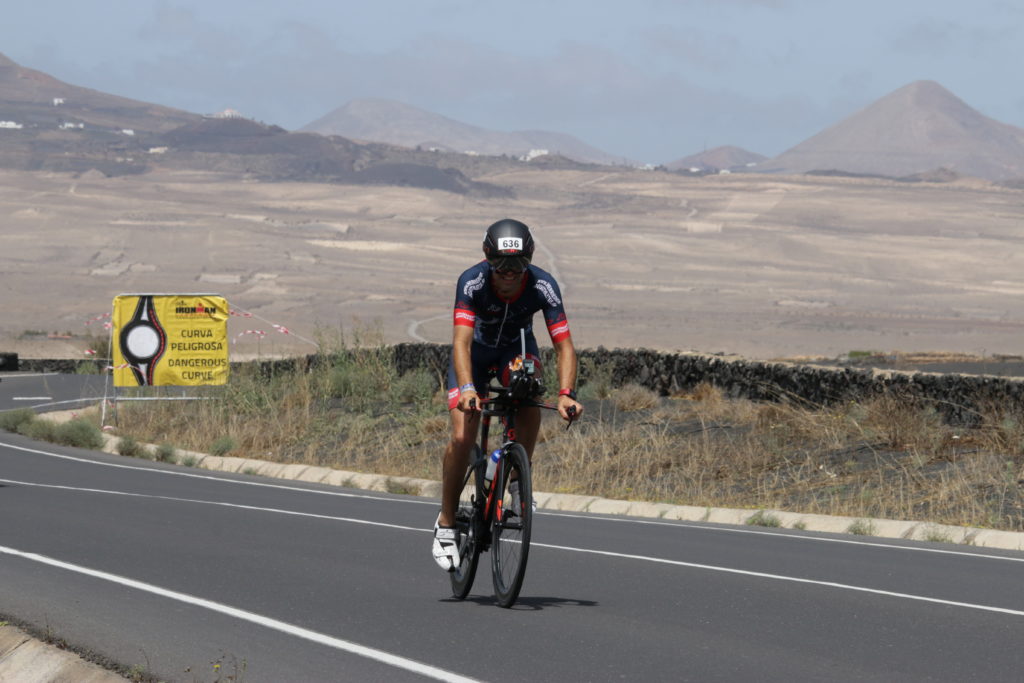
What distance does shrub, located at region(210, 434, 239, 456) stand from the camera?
72.6 feet

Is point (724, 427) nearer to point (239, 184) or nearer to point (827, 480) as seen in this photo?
point (827, 480)

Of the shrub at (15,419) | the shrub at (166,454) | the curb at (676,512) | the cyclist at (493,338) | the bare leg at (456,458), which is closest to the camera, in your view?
the cyclist at (493,338)

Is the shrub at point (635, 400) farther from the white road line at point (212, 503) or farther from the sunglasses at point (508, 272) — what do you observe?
the sunglasses at point (508, 272)

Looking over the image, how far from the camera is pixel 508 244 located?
796cm

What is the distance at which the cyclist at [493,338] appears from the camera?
8023 millimetres

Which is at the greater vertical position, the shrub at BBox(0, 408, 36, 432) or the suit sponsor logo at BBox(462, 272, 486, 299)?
the suit sponsor logo at BBox(462, 272, 486, 299)

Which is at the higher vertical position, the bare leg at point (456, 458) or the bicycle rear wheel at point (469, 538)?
the bare leg at point (456, 458)

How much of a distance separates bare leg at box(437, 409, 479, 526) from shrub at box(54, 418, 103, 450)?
1609cm

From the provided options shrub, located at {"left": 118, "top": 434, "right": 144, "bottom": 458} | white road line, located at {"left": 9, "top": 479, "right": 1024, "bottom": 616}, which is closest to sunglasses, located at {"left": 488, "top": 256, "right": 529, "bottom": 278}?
white road line, located at {"left": 9, "top": 479, "right": 1024, "bottom": 616}

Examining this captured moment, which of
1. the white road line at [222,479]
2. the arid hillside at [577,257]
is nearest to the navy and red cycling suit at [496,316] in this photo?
the white road line at [222,479]

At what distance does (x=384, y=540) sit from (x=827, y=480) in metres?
5.88

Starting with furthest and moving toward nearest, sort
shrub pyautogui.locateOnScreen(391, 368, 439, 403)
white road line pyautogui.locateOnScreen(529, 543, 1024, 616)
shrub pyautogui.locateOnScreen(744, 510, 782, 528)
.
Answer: shrub pyautogui.locateOnScreen(391, 368, 439, 403), shrub pyautogui.locateOnScreen(744, 510, 782, 528), white road line pyautogui.locateOnScreen(529, 543, 1024, 616)

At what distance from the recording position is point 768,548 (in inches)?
459

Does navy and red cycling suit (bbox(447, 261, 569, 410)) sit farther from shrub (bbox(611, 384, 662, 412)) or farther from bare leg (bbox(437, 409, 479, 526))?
shrub (bbox(611, 384, 662, 412))
